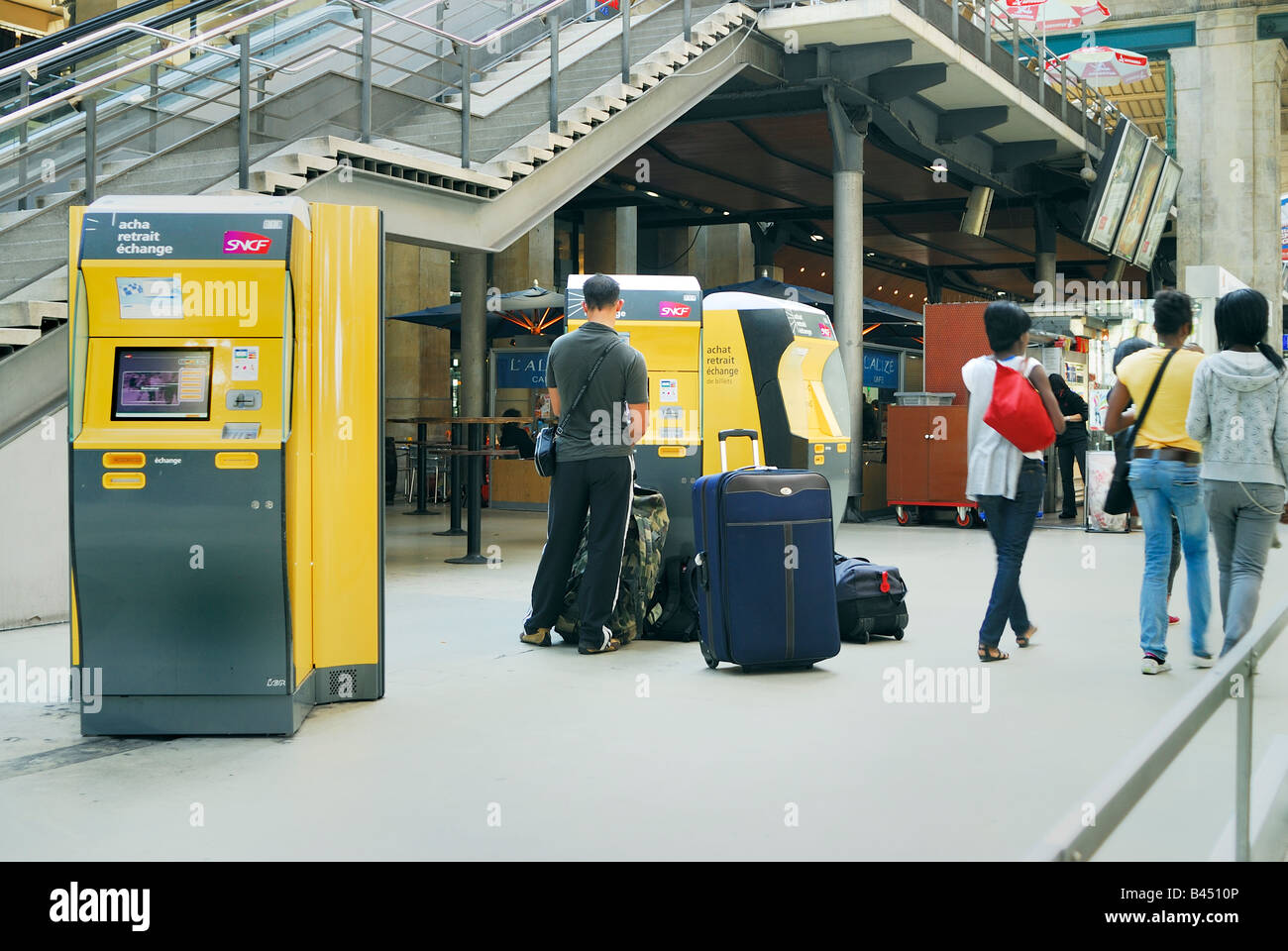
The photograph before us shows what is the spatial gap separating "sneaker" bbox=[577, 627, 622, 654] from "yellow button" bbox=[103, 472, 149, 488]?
264 cm

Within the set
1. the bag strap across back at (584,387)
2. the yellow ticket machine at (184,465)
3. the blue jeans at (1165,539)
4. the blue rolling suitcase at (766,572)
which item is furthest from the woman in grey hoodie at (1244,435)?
the yellow ticket machine at (184,465)

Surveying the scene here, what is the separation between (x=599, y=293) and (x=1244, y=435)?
316 cm

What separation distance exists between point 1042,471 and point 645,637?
235cm

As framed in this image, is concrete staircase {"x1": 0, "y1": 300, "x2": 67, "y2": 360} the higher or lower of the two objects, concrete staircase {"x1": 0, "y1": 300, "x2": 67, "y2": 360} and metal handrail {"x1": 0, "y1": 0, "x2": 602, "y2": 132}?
the lower

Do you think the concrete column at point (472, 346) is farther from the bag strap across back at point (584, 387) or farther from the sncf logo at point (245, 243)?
the sncf logo at point (245, 243)

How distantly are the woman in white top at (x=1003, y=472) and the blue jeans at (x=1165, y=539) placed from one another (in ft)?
1.62

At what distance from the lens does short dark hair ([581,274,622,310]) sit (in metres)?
6.61

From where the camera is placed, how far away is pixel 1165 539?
5.99 meters

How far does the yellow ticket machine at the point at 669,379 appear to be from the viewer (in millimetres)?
8172

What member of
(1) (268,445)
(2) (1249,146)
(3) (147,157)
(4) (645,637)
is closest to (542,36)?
(3) (147,157)

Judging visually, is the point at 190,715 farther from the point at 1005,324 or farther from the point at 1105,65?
the point at 1105,65

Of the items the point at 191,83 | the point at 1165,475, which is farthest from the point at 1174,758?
the point at 191,83

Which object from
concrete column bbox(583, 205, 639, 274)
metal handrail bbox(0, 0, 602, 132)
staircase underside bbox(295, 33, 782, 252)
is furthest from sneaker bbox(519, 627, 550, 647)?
concrete column bbox(583, 205, 639, 274)

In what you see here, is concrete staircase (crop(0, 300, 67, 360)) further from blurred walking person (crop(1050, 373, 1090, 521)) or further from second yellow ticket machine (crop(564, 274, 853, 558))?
blurred walking person (crop(1050, 373, 1090, 521))
